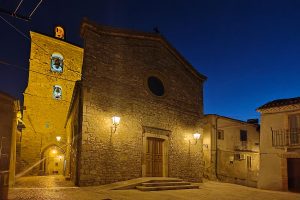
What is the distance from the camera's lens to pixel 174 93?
54.2 ft

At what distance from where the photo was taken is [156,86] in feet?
51.6

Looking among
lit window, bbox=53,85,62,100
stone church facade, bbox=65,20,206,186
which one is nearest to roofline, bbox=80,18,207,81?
stone church facade, bbox=65,20,206,186

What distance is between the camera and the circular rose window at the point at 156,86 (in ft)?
50.5

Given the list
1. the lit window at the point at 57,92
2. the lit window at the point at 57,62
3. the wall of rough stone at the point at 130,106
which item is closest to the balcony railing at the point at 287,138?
the wall of rough stone at the point at 130,106

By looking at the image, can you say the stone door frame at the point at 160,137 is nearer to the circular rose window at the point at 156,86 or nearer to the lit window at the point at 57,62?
the circular rose window at the point at 156,86

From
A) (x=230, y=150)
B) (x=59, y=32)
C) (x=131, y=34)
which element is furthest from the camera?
(x=59, y=32)

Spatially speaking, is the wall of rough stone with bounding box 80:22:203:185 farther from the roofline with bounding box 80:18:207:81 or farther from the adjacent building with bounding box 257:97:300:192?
the adjacent building with bounding box 257:97:300:192

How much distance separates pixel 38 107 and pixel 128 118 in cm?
1250

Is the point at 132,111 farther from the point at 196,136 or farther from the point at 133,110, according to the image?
the point at 196,136

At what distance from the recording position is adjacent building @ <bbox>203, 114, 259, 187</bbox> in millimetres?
22234

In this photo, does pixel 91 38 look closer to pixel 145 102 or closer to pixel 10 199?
pixel 145 102

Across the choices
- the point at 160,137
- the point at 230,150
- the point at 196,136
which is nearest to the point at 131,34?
the point at 160,137

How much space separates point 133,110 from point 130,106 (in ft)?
0.87

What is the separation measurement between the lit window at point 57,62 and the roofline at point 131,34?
38.2 ft
